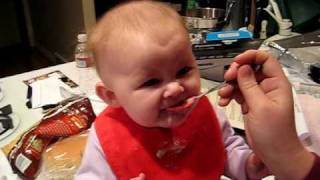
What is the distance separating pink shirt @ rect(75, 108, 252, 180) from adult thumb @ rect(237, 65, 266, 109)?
201 millimetres

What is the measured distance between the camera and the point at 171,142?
80 cm

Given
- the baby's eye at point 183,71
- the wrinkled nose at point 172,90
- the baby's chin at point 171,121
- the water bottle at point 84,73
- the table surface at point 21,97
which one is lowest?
the table surface at point 21,97

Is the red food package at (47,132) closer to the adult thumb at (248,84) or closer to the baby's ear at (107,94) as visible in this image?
the baby's ear at (107,94)

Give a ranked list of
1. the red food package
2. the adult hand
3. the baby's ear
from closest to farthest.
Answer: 1. the adult hand
2. the baby's ear
3. the red food package

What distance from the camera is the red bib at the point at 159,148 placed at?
79 centimetres

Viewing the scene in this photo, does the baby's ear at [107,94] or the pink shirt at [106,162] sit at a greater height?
the baby's ear at [107,94]

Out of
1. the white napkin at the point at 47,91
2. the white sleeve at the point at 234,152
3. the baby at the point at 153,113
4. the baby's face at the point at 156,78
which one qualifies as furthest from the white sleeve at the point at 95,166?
the white napkin at the point at 47,91

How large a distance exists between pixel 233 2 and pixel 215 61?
0.41 m

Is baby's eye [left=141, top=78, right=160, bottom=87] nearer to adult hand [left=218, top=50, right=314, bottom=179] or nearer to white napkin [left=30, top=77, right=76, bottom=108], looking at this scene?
adult hand [left=218, top=50, right=314, bottom=179]

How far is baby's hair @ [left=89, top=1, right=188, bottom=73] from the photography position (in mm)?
693

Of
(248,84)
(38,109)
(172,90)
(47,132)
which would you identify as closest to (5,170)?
(47,132)

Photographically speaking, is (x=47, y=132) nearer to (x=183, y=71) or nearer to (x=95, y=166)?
(x=95, y=166)

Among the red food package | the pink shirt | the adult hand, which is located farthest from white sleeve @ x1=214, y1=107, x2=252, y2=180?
the red food package

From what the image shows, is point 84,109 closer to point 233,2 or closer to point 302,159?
point 302,159
